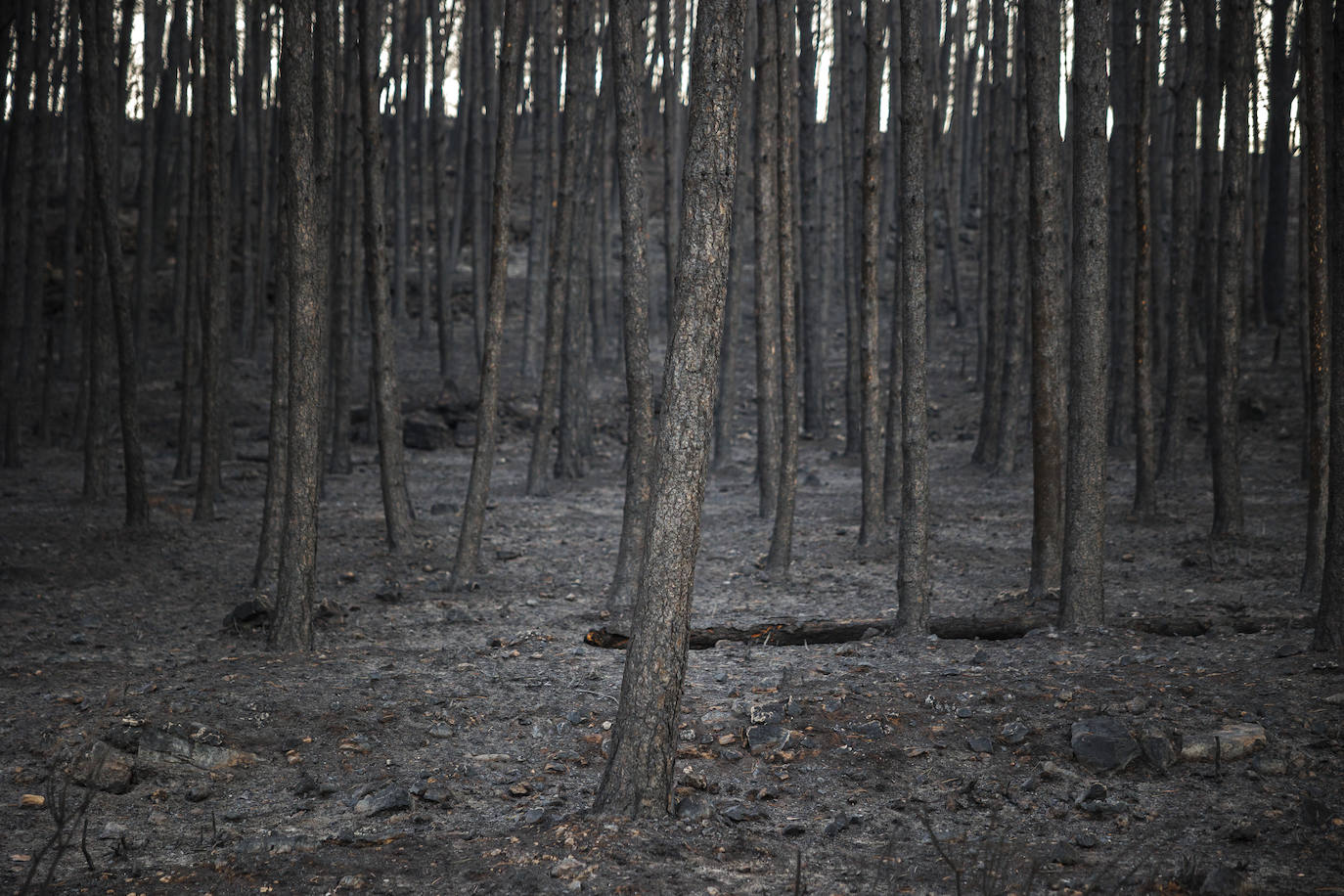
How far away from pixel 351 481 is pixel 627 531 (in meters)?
7.89

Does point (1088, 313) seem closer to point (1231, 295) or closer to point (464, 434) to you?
point (1231, 295)

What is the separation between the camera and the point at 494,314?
901 cm

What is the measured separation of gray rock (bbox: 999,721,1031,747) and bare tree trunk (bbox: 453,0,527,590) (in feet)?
16.6

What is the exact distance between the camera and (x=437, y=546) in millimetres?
10703

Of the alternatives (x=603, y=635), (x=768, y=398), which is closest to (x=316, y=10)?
(x=603, y=635)

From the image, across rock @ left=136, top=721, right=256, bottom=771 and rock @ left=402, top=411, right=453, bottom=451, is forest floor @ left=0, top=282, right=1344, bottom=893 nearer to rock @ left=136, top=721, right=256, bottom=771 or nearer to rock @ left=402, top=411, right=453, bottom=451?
rock @ left=136, top=721, right=256, bottom=771

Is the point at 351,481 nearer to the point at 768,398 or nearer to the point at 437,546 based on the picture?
the point at 437,546

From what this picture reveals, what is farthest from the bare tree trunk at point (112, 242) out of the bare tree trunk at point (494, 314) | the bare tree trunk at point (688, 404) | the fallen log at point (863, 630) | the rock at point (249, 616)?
the bare tree trunk at point (688, 404)

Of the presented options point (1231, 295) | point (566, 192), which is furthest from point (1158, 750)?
point (566, 192)

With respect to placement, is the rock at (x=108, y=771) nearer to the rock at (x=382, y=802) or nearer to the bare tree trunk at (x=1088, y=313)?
the rock at (x=382, y=802)

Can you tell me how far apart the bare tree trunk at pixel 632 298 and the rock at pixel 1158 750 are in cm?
402

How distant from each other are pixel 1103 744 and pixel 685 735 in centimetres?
206

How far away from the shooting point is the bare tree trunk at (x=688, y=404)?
4184 mm

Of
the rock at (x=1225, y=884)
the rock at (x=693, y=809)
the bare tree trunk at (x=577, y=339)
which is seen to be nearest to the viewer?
the rock at (x=1225, y=884)
